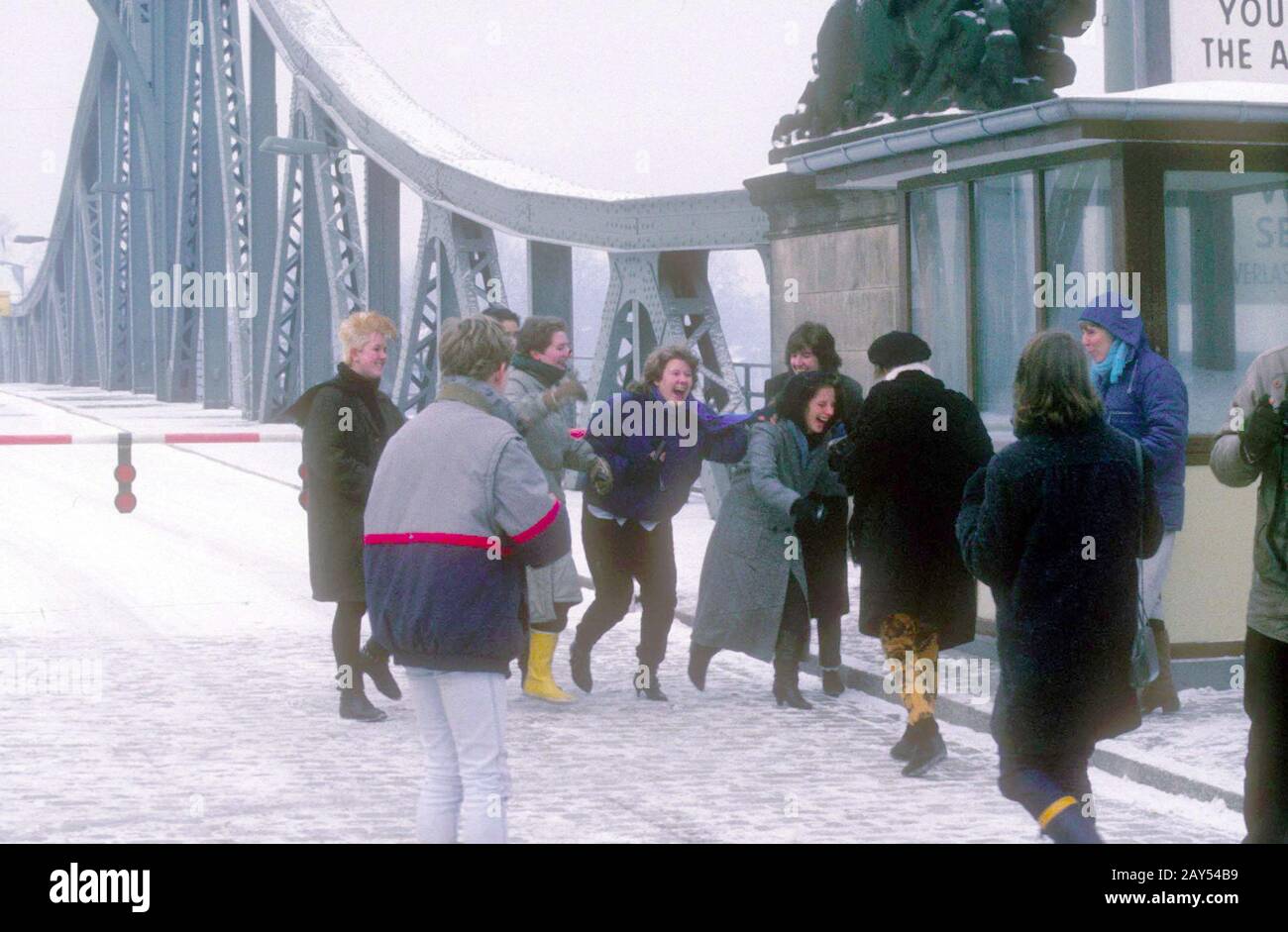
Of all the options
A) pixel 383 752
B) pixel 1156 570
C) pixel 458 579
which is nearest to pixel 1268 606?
pixel 458 579

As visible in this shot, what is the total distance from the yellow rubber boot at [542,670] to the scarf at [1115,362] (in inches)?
104

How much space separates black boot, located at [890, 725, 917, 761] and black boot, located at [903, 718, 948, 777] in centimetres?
1

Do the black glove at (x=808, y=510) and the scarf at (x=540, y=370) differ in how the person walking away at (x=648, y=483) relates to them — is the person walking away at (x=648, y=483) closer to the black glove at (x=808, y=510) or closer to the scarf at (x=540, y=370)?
the scarf at (x=540, y=370)

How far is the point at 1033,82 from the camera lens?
405 inches

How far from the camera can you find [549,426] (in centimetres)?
866

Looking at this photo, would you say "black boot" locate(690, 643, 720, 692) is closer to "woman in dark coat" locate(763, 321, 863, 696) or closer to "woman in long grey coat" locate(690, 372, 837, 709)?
"woman in long grey coat" locate(690, 372, 837, 709)

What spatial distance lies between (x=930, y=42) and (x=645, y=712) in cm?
440

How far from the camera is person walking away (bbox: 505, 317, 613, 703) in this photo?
28.0 ft

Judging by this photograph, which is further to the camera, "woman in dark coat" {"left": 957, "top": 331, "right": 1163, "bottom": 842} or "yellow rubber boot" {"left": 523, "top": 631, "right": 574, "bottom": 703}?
"yellow rubber boot" {"left": 523, "top": 631, "right": 574, "bottom": 703}

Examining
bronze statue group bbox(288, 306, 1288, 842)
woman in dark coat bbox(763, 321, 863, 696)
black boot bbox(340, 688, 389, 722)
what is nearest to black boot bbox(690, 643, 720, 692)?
bronze statue group bbox(288, 306, 1288, 842)

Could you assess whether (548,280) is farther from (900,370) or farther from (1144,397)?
(900,370)

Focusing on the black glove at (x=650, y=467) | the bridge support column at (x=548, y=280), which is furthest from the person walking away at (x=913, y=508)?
the bridge support column at (x=548, y=280)

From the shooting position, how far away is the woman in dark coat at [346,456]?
8.27 meters
